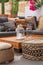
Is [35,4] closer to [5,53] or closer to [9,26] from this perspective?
[9,26]

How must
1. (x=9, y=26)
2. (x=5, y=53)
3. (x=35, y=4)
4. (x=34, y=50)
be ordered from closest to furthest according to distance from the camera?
(x=5, y=53), (x=34, y=50), (x=9, y=26), (x=35, y=4)

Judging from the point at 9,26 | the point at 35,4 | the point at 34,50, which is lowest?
the point at 34,50

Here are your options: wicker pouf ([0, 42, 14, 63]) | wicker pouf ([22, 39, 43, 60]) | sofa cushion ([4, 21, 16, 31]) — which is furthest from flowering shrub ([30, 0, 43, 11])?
wicker pouf ([0, 42, 14, 63])

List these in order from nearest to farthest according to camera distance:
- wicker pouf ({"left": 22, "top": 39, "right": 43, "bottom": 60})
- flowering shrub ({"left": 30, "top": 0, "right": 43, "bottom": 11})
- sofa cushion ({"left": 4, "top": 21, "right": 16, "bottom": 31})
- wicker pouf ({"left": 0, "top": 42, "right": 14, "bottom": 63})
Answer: wicker pouf ({"left": 0, "top": 42, "right": 14, "bottom": 63}) → wicker pouf ({"left": 22, "top": 39, "right": 43, "bottom": 60}) → sofa cushion ({"left": 4, "top": 21, "right": 16, "bottom": 31}) → flowering shrub ({"left": 30, "top": 0, "right": 43, "bottom": 11})

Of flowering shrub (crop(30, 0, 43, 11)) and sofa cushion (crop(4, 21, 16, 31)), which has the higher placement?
flowering shrub (crop(30, 0, 43, 11))

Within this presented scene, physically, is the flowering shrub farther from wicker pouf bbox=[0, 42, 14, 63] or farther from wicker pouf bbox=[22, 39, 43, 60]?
wicker pouf bbox=[0, 42, 14, 63]

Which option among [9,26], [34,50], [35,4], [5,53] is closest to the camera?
[5,53]

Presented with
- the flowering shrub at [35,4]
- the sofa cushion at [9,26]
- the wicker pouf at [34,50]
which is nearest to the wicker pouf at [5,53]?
the wicker pouf at [34,50]

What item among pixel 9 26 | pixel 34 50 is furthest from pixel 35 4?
pixel 34 50

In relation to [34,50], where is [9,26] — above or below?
above

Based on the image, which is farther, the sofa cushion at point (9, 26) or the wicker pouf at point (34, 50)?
the sofa cushion at point (9, 26)

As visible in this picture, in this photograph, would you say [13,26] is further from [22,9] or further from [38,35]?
[22,9]

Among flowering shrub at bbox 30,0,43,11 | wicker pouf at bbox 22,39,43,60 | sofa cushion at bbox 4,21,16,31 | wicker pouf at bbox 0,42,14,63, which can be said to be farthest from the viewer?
flowering shrub at bbox 30,0,43,11

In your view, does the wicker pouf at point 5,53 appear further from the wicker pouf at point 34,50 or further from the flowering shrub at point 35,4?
the flowering shrub at point 35,4
